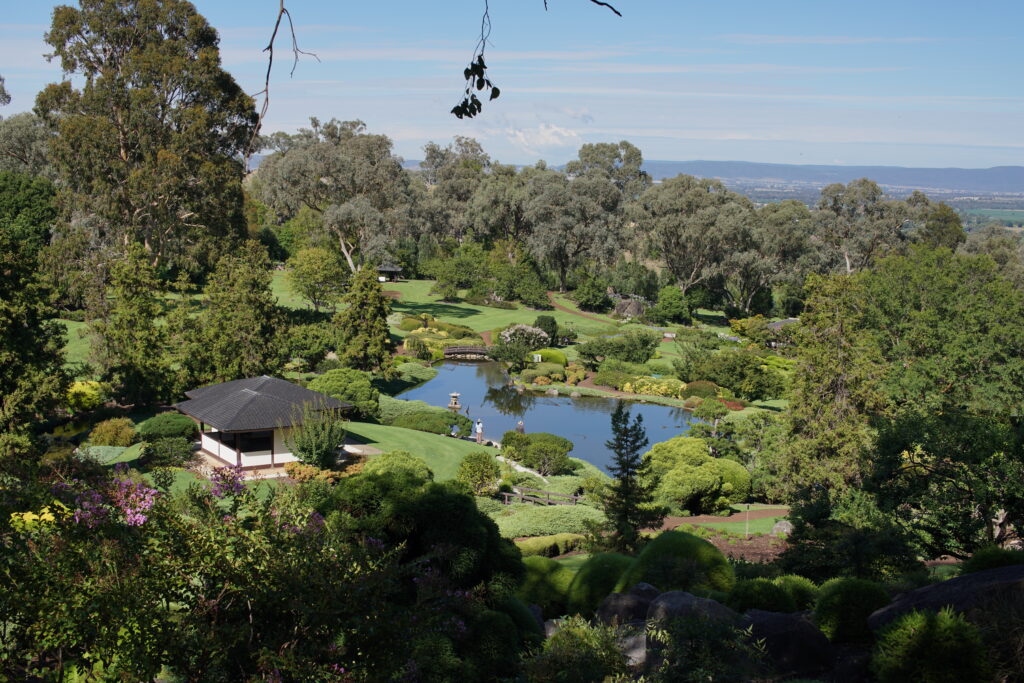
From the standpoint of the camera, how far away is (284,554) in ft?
21.6

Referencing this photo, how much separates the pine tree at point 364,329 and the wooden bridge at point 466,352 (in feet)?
30.0

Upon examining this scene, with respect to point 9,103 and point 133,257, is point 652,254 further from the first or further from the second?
point 9,103

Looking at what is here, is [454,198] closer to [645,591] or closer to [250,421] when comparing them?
[250,421]

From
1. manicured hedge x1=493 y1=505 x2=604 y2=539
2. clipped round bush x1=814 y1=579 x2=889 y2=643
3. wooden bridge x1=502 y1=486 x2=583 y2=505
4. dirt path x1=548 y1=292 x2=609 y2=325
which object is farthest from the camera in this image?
dirt path x1=548 y1=292 x2=609 y2=325

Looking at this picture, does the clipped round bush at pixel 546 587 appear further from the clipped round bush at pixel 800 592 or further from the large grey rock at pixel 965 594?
the large grey rock at pixel 965 594

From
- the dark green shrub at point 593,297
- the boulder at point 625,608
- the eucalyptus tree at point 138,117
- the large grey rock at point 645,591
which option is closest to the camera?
the boulder at point 625,608

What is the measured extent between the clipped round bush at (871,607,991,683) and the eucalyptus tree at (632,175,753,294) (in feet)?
173

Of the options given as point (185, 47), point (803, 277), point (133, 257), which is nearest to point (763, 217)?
point (803, 277)

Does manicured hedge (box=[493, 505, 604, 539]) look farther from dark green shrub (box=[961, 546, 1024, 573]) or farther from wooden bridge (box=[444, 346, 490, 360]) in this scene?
wooden bridge (box=[444, 346, 490, 360])

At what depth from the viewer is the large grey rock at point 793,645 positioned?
29.2 ft

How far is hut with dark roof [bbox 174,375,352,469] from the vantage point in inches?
869

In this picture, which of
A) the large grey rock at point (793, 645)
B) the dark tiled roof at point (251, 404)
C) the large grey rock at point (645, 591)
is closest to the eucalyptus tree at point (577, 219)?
the dark tiled roof at point (251, 404)

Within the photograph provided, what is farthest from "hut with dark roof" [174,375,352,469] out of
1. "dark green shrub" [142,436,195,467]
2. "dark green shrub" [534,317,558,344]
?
"dark green shrub" [534,317,558,344]

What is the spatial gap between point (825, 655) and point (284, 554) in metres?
6.27
